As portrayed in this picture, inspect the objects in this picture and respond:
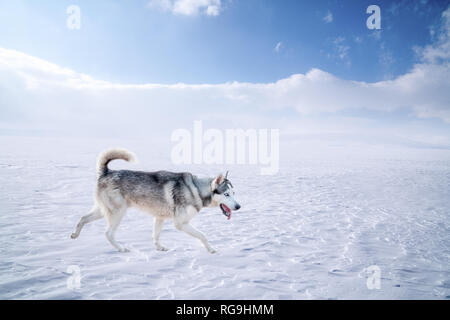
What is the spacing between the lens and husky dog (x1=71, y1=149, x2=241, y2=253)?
5609 mm

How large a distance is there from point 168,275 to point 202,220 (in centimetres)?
385

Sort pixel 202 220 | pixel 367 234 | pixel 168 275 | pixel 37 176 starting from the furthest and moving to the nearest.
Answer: pixel 37 176, pixel 202 220, pixel 367 234, pixel 168 275

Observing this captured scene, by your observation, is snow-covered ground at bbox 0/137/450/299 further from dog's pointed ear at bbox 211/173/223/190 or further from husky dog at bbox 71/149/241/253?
dog's pointed ear at bbox 211/173/223/190

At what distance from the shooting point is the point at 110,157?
5.72 m

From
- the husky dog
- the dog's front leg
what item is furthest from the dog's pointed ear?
the dog's front leg

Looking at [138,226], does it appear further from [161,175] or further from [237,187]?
[237,187]

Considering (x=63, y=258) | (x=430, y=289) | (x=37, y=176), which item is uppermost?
(x=37, y=176)

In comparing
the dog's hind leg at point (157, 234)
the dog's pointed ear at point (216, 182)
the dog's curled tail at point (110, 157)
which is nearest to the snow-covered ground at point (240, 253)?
the dog's hind leg at point (157, 234)

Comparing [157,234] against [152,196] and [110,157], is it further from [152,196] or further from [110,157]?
[110,157]

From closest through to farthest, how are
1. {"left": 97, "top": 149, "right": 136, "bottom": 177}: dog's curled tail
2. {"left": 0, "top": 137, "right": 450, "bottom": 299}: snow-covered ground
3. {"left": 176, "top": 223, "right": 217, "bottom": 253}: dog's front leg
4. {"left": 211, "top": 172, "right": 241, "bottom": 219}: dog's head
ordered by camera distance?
{"left": 0, "top": 137, "right": 450, "bottom": 299}: snow-covered ground
{"left": 176, "top": 223, "right": 217, "bottom": 253}: dog's front leg
{"left": 97, "top": 149, "right": 136, "bottom": 177}: dog's curled tail
{"left": 211, "top": 172, "right": 241, "bottom": 219}: dog's head

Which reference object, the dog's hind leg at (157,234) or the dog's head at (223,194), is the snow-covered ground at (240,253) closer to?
the dog's hind leg at (157,234)

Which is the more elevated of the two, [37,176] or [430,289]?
[37,176]

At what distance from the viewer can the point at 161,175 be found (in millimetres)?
5945
